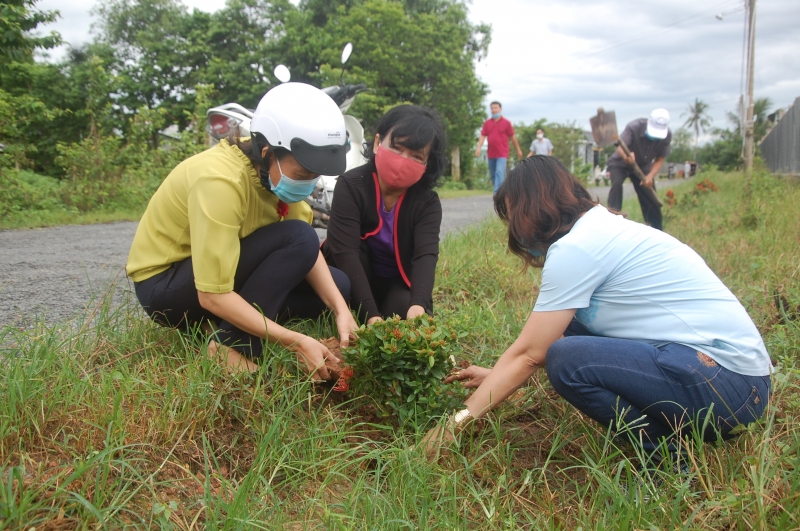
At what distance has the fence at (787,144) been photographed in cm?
1471

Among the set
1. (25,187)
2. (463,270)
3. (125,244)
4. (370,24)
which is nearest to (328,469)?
(463,270)

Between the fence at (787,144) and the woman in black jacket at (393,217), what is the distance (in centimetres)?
1294

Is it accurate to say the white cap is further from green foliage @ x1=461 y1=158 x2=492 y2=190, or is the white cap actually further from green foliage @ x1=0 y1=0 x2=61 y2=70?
green foliage @ x1=461 y1=158 x2=492 y2=190

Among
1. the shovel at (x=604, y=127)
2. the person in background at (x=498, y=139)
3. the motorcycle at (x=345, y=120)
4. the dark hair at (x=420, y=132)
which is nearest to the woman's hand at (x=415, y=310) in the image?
the dark hair at (x=420, y=132)

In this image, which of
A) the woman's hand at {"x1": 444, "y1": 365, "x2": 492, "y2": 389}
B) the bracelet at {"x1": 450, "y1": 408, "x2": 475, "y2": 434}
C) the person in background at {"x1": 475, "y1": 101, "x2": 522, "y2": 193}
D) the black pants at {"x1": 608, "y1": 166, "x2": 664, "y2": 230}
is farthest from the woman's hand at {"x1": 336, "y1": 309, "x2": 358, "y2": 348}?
the person in background at {"x1": 475, "y1": 101, "x2": 522, "y2": 193}

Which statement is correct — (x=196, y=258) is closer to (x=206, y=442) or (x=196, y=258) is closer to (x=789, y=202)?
(x=206, y=442)

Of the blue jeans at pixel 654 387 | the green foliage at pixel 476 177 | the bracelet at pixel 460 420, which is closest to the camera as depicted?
the blue jeans at pixel 654 387

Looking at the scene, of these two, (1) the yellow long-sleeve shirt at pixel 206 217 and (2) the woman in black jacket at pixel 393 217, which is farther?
(2) the woman in black jacket at pixel 393 217

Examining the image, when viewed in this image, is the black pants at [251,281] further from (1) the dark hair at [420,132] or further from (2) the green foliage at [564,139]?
(2) the green foliage at [564,139]

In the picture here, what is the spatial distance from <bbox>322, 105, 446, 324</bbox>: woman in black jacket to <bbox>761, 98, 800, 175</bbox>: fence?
12944 mm

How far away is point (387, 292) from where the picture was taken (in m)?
3.56

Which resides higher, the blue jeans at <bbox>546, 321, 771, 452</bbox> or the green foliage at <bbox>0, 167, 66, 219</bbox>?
the green foliage at <bbox>0, 167, 66, 219</bbox>

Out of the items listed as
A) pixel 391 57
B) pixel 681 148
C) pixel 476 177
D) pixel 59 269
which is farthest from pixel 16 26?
pixel 681 148

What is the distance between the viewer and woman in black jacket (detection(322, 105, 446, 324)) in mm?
3256
